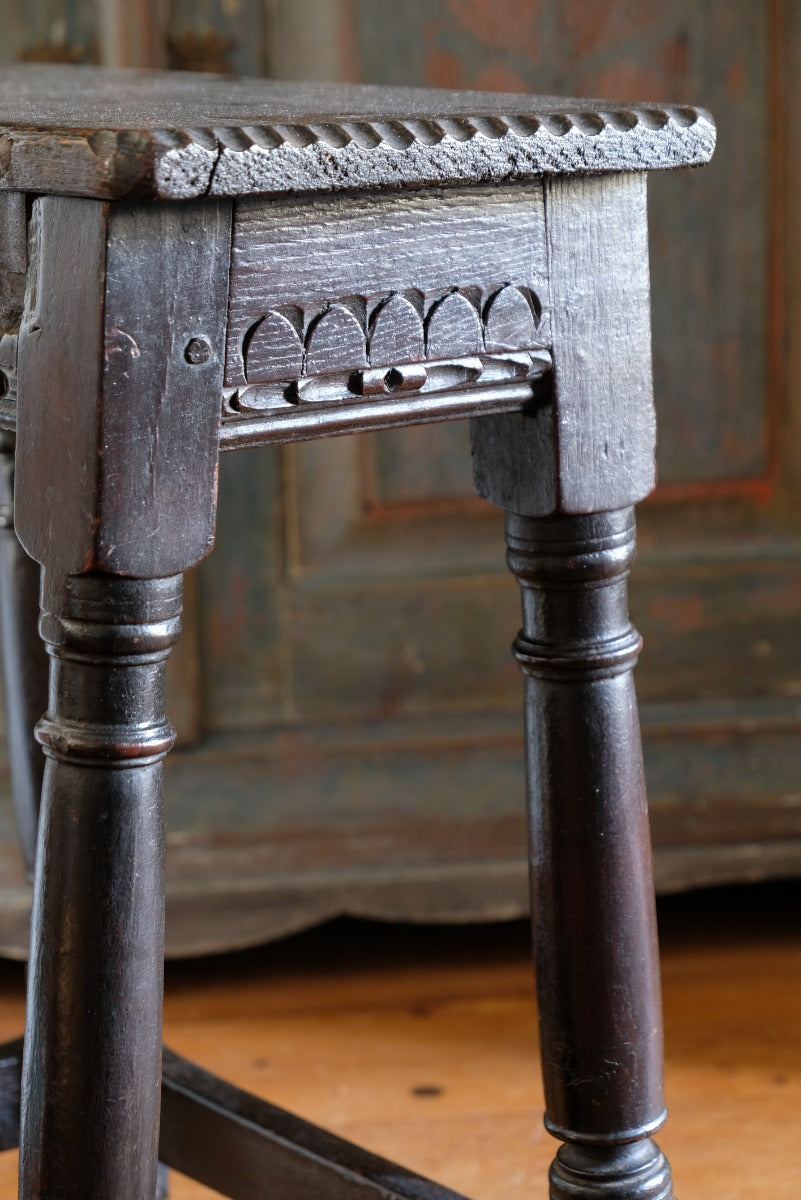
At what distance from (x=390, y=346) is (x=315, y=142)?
0.09m

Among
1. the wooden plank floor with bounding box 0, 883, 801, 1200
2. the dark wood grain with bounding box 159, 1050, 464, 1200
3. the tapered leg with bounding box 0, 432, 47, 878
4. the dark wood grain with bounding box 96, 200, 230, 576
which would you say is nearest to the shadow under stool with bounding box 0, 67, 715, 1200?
the dark wood grain with bounding box 96, 200, 230, 576

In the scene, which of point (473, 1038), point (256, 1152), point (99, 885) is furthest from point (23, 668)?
point (473, 1038)

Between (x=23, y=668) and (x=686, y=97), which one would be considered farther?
(x=686, y=97)

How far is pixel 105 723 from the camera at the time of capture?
1.95 ft

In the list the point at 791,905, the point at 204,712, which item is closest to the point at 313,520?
the point at 204,712

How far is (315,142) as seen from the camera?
568mm

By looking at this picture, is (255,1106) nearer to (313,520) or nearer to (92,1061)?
(92,1061)

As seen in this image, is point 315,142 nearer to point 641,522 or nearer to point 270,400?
point 270,400

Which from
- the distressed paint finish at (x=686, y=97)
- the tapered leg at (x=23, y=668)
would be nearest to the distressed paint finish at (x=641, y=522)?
the distressed paint finish at (x=686, y=97)

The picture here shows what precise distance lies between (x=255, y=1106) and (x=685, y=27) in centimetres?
92

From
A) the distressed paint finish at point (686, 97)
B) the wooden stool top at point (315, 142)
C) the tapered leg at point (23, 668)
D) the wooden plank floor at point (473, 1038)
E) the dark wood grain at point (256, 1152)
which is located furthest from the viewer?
the distressed paint finish at point (686, 97)

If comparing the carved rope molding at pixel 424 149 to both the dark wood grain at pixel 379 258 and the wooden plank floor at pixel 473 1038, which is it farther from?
the wooden plank floor at pixel 473 1038

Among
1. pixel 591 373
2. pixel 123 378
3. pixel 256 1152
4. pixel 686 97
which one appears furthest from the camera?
pixel 686 97

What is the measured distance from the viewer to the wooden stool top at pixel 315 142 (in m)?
0.54
